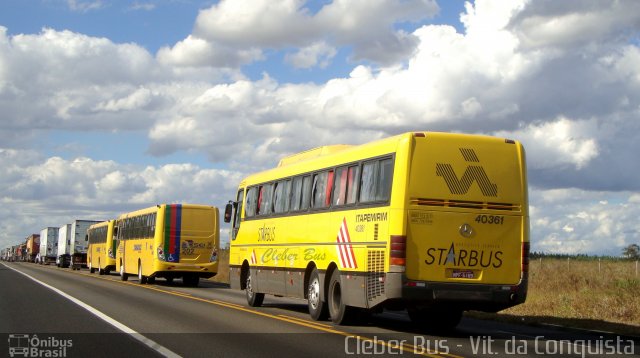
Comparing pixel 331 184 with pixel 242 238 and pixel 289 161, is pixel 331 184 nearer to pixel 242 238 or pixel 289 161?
pixel 289 161

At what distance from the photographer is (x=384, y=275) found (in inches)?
573

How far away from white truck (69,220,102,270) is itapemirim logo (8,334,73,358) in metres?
51.8

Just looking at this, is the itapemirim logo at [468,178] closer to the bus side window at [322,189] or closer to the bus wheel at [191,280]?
the bus side window at [322,189]

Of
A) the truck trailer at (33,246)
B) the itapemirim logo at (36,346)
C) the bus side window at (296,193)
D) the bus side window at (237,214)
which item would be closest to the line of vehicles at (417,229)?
the bus side window at (296,193)

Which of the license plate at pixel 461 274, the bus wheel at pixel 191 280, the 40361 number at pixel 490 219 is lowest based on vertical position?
the bus wheel at pixel 191 280

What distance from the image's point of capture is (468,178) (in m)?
15.0

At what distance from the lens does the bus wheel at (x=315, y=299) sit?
17312 mm

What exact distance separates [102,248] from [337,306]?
36.4 m

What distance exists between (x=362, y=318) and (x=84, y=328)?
17.8 ft

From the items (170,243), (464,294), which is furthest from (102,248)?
(464,294)

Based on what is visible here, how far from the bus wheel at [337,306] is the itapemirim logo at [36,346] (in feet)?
17.3

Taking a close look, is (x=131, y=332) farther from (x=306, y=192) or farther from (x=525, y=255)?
(x=525, y=255)

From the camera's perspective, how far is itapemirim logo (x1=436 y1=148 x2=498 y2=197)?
48.8 ft

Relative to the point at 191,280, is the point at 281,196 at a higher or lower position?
higher
